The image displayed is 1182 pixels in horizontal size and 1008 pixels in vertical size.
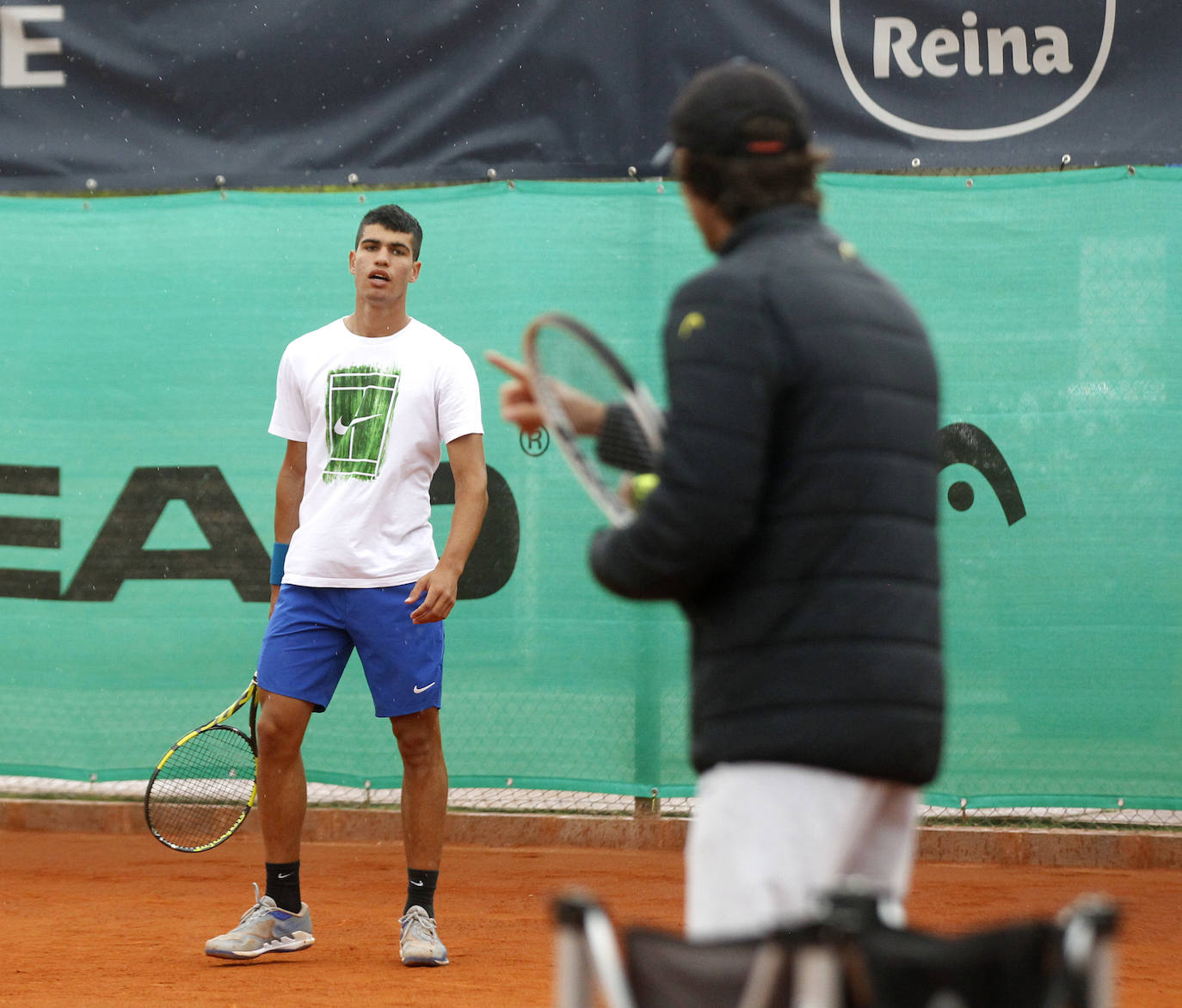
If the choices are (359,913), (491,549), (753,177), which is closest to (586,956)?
(753,177)

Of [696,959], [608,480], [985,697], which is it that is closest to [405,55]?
[985,697]

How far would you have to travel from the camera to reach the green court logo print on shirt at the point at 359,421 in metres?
4.17

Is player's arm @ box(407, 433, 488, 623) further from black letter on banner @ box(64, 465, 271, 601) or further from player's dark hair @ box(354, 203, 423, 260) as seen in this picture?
black letter on banner @ box(64, 465, 271, 601)

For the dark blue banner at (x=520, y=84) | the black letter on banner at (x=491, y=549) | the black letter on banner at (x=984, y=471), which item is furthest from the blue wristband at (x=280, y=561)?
the black letter on banner at (x=984, y=471)

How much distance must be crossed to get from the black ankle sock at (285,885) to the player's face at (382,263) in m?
1.59

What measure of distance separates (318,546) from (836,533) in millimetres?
2521

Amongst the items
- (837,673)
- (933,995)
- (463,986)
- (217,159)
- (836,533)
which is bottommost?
(463,986)

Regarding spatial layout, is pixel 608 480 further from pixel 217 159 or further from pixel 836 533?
pixel 217 159

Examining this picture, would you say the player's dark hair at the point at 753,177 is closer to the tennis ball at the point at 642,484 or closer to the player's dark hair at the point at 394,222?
the tennis ball at the point at 642,484

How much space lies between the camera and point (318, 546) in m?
4.12

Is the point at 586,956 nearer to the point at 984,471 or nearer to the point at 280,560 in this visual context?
the point at 280,560

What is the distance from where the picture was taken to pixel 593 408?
2.05 m

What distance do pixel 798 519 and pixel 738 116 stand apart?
536 mm

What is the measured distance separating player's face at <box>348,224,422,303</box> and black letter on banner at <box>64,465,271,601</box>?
1.81 metres
